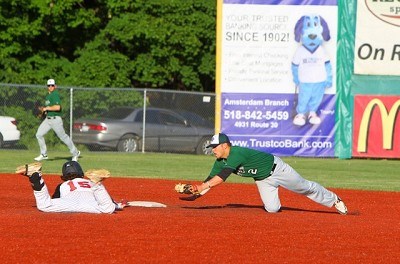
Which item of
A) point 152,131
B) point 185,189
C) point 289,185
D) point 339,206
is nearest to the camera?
point 185,189

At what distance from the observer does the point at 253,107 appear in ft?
94.1

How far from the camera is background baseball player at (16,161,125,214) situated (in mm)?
13781

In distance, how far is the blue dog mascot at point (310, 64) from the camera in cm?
2862

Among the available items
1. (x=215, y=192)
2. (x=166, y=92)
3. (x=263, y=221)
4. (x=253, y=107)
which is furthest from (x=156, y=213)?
(x=166, y=92)

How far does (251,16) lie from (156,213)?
14872mm

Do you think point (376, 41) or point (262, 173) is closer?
point (262, 173)

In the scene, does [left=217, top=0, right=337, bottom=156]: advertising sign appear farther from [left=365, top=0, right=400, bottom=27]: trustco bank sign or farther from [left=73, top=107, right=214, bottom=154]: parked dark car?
[left=73, top=107, right=214, bottom=154]: parked dark car

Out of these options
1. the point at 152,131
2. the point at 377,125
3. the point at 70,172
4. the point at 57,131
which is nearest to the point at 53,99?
the point at 57,131

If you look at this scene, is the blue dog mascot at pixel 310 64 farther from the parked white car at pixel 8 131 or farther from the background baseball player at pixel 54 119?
the parked white car at pixel 8 131

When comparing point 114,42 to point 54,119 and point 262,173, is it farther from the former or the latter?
point 262,173

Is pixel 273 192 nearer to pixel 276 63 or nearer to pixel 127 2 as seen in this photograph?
pixel 276 63

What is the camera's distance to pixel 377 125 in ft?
93.8

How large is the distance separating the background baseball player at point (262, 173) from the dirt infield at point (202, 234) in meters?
0.29

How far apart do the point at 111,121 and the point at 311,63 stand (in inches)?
231
